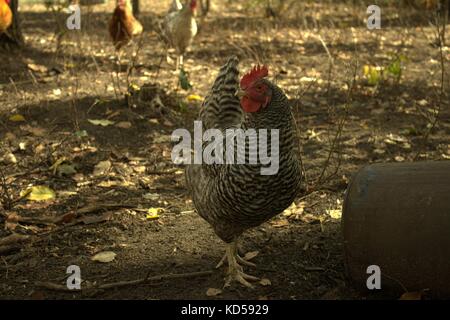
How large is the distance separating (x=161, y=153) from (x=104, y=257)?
1753 millimetres

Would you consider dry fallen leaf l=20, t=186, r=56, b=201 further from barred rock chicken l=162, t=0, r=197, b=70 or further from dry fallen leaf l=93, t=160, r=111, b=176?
barred rock chicken l=162, t=0, r=197, b=70

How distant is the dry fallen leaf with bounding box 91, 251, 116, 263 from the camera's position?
349 centimetres

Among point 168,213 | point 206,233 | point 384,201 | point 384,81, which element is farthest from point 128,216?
point 384,81

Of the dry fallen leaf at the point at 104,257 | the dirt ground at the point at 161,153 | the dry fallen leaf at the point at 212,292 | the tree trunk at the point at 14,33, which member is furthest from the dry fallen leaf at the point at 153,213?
the tree trunk at the point at 14,33

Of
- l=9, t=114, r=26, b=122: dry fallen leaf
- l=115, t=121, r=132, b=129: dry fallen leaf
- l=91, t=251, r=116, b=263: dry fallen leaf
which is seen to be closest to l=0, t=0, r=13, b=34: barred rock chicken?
l=9, t=114, r=26, b=122: dry fallen leaf

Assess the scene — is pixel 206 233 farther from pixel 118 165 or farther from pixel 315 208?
pixel 118 165

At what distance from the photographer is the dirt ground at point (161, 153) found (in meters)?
3.38

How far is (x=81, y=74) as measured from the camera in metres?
6.90

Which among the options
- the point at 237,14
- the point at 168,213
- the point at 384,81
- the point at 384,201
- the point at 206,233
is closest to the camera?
the point at 384,201

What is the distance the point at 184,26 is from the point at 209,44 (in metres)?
1.23

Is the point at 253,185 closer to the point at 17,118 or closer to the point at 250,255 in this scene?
the point at 250,255

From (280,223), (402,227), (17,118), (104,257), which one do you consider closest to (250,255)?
(280,223)

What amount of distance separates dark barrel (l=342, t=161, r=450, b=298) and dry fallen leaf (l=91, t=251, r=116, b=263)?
58.3 inches

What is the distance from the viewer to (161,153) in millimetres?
5121
